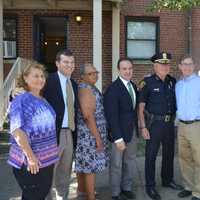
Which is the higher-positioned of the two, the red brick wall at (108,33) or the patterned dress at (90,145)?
→ the red brick wall at (108,33)

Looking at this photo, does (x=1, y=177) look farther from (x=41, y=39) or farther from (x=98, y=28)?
(x=41, y=39)

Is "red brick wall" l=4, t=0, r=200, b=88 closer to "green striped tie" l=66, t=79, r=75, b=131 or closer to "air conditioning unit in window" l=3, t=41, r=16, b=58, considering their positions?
"air conditioning unit in window" l=3, t=41, r=16, b=58

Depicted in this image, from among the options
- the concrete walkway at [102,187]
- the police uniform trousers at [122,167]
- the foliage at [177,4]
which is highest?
the foliage at [177,4]

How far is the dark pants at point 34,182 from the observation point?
4.51 metres

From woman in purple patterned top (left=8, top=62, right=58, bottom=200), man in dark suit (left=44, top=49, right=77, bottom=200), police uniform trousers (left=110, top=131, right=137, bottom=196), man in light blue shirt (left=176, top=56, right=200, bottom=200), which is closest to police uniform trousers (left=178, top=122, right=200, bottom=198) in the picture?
man in light blue shirt (left=176, top=56, right=200, bottom=200)

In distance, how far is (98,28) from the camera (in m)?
12.7

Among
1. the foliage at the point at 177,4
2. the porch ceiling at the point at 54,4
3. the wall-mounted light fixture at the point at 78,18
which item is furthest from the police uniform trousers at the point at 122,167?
the wall-mounted light fixture at the point at 78,18

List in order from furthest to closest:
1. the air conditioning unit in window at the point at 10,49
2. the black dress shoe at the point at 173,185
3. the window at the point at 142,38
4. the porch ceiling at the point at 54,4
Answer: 1. the window at the point at 142,38
2. the air conditioning unit in window at the point at 10,49
3. the porch ceiling at the point at 54,4
4. the black dress shoe at the point at 173,185

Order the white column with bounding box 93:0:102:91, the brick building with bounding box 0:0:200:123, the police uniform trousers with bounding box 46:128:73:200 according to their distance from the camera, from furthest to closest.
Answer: the brick building with bounding box 0:0:200:123, the white column with bounding box 93:0:102:91, the police uniform trousers with bounding box 46:128:73:200

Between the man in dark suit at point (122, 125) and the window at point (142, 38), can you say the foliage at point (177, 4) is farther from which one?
the window at point (142, 38)

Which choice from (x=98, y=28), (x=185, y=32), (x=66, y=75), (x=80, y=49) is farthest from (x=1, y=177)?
(x=185, y=32)

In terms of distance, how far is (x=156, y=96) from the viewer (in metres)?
6.46

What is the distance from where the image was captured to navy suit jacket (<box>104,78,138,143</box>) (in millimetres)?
6168

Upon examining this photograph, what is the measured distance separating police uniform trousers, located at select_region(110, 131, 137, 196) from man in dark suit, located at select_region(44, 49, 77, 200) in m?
0.83
